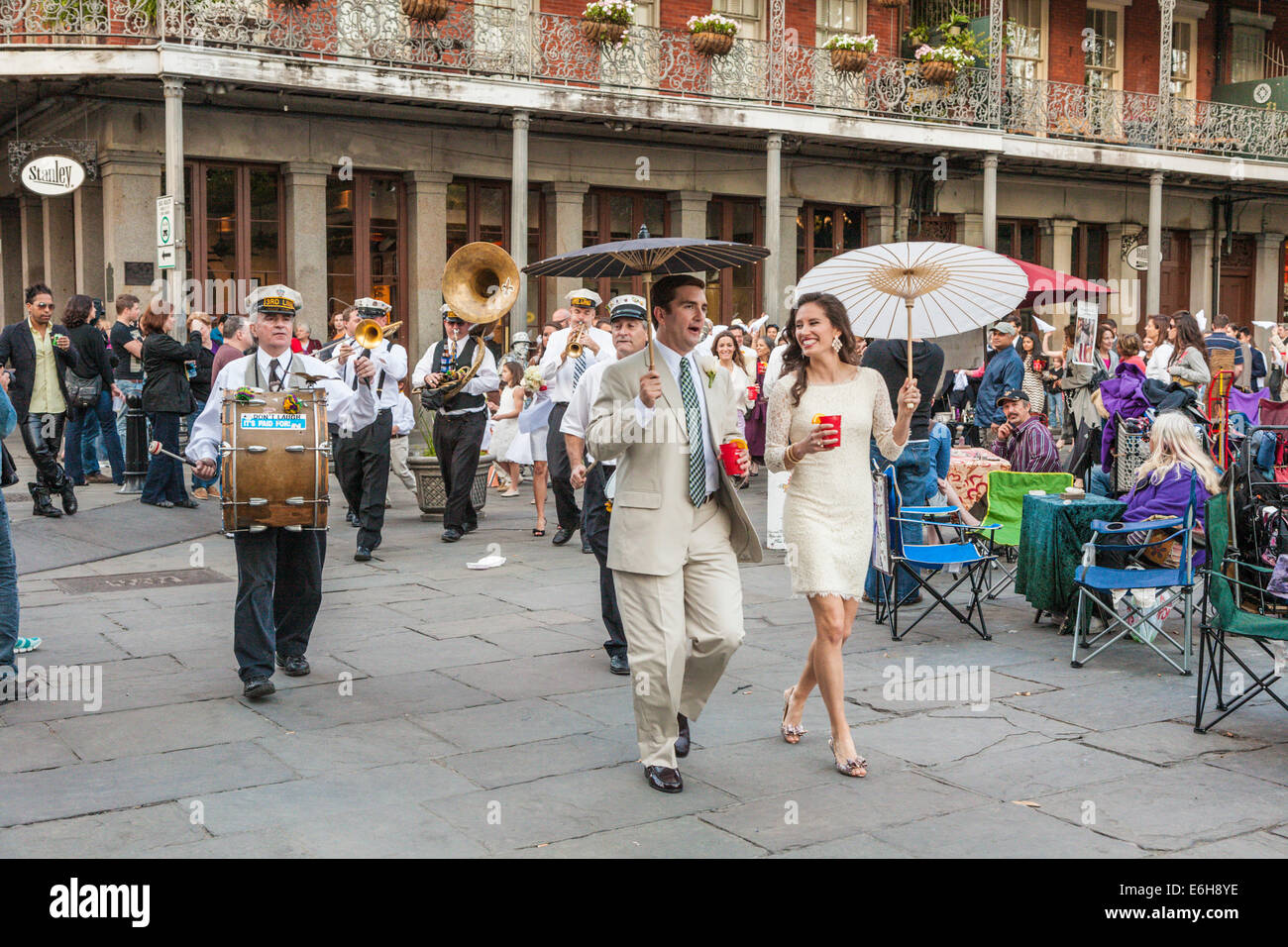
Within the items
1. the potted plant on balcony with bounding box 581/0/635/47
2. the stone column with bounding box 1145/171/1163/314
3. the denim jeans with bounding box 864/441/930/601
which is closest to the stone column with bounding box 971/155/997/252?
the stone column with bounding box 1145/171/1163/314

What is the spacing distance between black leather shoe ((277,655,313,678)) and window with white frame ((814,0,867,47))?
18.1 m

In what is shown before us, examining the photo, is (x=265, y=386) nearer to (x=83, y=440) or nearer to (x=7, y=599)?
(x=7, y=599)

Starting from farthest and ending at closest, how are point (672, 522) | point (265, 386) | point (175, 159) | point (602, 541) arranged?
1. point (175, 159)
2. point (602, 541)
3. point (265, 386)
4. point (672, 522)

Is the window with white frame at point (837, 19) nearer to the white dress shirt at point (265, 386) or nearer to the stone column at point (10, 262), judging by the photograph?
the stone column at point (10, 262)

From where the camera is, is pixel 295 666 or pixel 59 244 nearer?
pixel 295 666

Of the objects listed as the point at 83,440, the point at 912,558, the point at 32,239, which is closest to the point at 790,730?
the point at 912,558

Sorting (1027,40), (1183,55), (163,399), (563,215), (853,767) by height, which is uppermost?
(1183,55)

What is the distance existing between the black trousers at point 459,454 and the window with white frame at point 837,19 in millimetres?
13780

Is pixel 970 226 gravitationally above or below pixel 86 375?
above

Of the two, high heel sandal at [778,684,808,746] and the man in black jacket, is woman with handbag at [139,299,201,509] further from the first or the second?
high heel sandal at [778,684,808,746]

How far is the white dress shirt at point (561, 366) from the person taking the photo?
10.7 meters

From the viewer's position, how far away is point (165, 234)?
1494cm

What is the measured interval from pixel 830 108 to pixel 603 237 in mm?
3957

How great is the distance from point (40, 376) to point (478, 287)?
4383 mm
